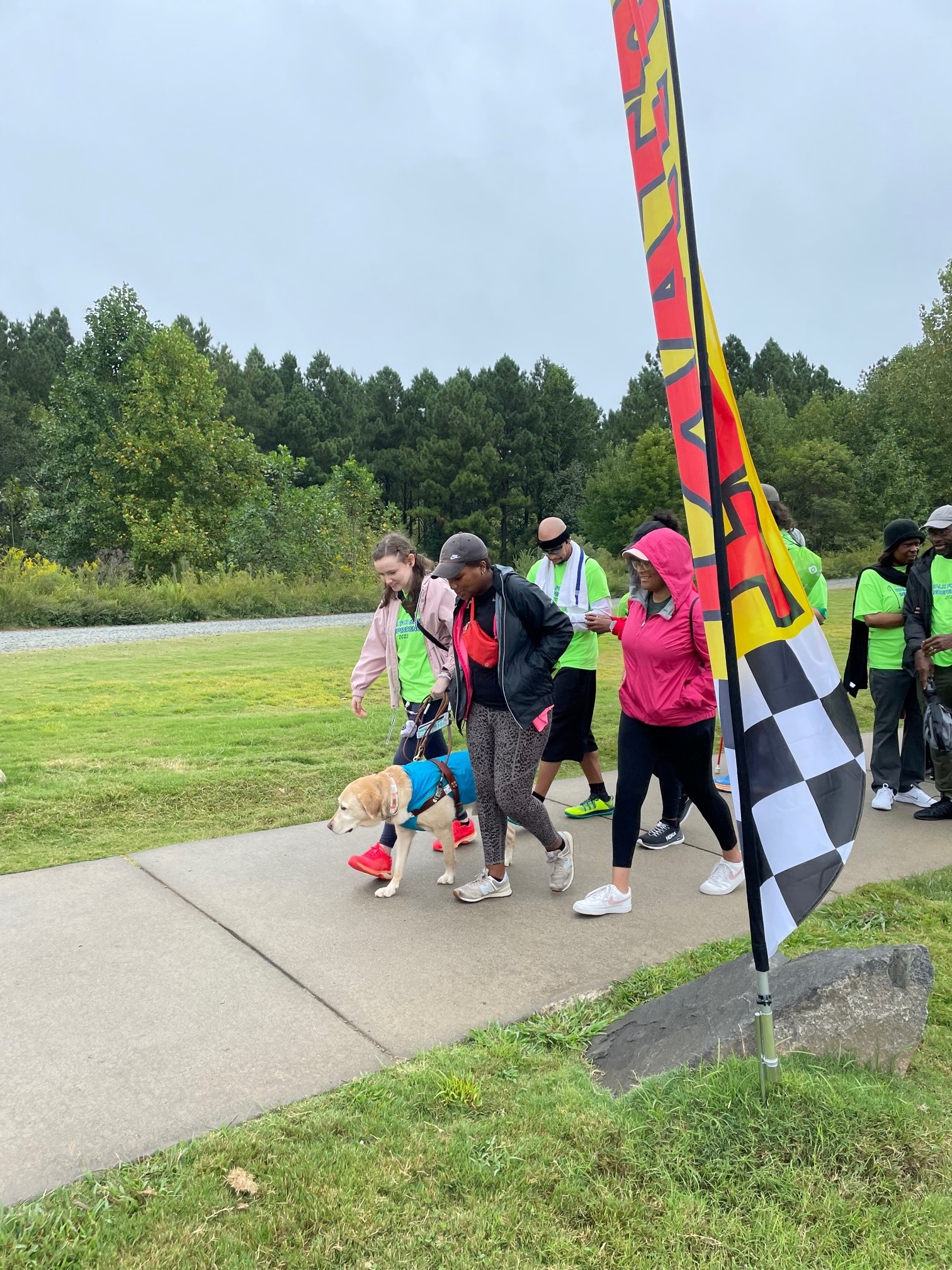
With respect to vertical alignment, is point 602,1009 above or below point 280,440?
below

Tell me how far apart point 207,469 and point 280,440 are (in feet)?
95.5

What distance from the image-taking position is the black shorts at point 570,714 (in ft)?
20.3

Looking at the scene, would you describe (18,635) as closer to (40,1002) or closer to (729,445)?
(40,1002)

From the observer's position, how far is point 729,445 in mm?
2930

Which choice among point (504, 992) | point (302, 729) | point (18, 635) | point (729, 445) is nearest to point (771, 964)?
point (504, 992)

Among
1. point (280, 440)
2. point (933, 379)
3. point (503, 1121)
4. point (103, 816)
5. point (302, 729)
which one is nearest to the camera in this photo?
point (503, 1121)

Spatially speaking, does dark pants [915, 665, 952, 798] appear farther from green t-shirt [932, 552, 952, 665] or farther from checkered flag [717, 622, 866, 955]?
checkered flag [717, 622, 866, 955]

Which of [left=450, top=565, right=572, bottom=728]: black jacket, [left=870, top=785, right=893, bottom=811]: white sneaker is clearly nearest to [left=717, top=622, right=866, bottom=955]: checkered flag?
[left=450, top=565, right=572, bottom=728]: black jacket

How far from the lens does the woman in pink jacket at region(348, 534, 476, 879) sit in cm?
Answer: 530

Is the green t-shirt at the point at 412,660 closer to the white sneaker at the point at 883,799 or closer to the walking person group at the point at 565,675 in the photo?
the walking person group at the point at 565,675

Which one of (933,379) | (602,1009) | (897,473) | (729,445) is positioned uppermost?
(933,379)

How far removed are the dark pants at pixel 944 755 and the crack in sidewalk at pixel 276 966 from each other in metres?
4.59

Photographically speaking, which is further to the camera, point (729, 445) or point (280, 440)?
point (280, 440)

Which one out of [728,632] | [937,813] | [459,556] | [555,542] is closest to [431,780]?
[459,556]
